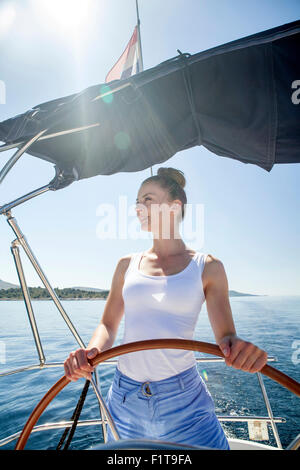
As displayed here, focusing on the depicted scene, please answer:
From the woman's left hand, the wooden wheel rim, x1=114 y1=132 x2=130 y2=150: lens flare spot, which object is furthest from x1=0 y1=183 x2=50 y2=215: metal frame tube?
the woman's left hand

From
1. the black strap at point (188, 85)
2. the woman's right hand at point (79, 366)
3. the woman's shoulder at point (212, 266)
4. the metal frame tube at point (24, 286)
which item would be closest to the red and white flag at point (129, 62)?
the black strap at point (188, 85)

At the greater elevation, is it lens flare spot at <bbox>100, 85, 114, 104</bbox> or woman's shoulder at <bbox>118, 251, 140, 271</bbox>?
lens flare spot at <bbox>100, 85, 114, 104</bbox>

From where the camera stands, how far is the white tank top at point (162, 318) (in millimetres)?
942

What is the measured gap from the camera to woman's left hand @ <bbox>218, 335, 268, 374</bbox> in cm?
66

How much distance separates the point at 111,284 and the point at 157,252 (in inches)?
11.1

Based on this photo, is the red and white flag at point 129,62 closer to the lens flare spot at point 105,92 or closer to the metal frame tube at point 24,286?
the lens flare spot at point 105,92

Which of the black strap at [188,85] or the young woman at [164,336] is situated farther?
the black strap at [188,85]

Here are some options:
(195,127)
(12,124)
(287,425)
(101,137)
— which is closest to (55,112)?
(12,124)

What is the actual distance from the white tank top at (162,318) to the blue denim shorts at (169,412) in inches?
1.5

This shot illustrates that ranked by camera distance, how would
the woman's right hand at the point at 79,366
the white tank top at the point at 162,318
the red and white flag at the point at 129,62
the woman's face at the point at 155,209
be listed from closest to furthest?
1. the woman's right hand at the point at 79,366
2. the white tank top at the point at 162,318
3. the woman's face at the point at 155,209
4. the red and white flag at the point at 129,62

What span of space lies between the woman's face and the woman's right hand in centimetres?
65

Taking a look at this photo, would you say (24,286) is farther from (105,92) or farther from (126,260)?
(105,92)

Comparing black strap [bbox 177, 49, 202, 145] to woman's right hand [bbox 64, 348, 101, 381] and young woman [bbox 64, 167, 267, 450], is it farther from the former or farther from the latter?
woman's right hand [bbox 64, 348, 101, 381]
